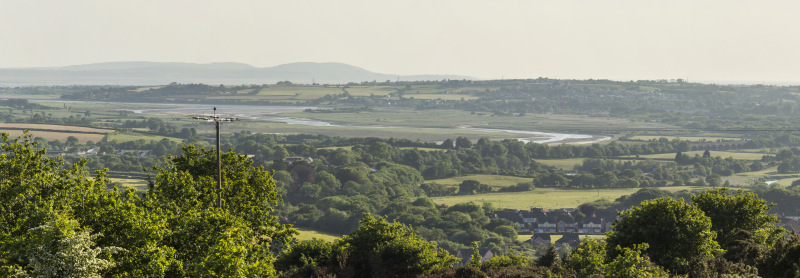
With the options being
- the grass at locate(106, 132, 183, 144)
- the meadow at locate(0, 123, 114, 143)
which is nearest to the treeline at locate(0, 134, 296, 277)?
the grass at locate(106, 132, 183, 144)

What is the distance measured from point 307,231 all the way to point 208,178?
2660 inches

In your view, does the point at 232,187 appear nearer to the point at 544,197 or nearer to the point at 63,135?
the point at 544,197

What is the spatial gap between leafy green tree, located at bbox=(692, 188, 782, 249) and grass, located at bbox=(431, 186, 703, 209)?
6916 cm

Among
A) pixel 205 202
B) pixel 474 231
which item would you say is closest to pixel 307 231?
pixel 474 231

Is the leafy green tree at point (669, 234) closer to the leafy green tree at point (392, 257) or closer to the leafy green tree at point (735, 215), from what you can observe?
the leafy green tree at point (735, 215)

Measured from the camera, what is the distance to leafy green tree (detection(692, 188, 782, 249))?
38.5m

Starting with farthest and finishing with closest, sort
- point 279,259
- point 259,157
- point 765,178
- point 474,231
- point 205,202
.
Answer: point 259,157
point 765,178
point 474,231
point 279,259
point 205,202

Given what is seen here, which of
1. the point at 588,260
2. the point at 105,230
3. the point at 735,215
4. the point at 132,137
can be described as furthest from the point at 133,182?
the point at 105,230

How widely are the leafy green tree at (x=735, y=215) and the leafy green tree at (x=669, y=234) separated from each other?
14.3 feet

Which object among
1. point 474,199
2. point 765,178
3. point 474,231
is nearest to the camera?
point 474,231

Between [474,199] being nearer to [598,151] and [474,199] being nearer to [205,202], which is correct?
[598,151]

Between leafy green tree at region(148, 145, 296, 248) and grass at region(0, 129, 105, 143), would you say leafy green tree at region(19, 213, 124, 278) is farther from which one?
grass at region(0, 129, 105, 143)

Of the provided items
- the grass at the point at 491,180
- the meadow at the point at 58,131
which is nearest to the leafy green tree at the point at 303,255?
the grass at the point at 491,180

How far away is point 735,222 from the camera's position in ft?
127
